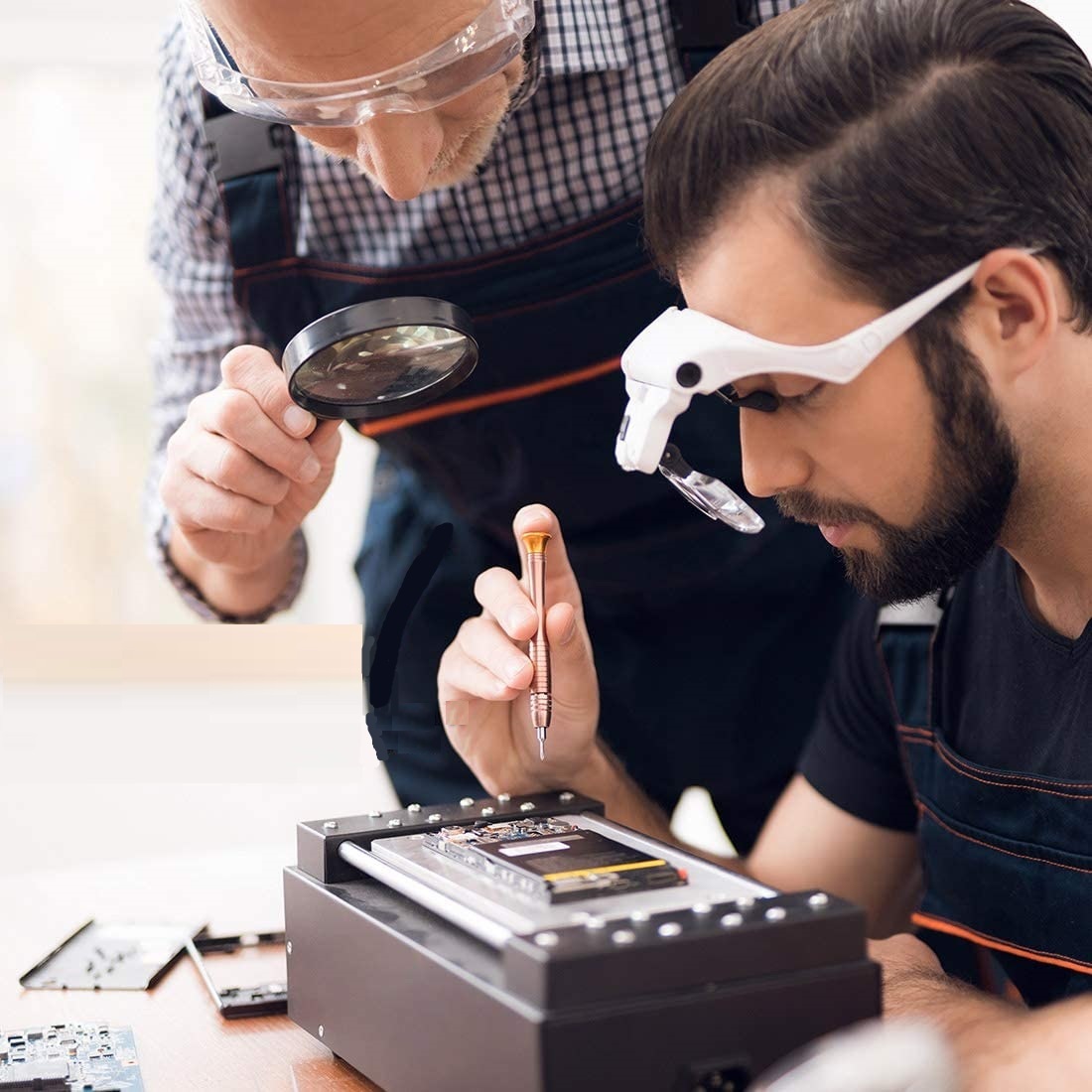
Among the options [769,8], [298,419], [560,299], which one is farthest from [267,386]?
[769,8]

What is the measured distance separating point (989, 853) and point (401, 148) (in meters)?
0.90

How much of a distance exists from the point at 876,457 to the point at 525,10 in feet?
1.77

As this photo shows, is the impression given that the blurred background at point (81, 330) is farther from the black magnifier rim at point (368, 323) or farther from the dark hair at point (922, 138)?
the dark hair at point (922, 138)

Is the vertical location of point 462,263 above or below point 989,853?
above

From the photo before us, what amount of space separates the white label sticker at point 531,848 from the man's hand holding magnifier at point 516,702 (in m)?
0.37

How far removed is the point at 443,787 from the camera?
191cm

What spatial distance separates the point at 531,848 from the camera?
111cm

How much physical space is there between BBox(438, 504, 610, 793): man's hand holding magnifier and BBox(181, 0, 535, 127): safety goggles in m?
0.45

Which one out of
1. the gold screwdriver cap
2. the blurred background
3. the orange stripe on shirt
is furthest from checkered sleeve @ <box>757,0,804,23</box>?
the blurred background

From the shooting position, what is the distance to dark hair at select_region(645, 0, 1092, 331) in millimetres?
1202

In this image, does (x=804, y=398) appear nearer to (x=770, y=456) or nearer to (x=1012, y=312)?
(x=770, y=456)

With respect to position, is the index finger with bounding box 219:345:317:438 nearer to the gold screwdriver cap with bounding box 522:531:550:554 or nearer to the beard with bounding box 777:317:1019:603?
the gold screwdriver cap with bounding box 522:531:550:554

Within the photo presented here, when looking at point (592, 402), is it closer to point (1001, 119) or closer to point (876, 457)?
point (876, 457)

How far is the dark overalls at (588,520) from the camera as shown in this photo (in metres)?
1.67
